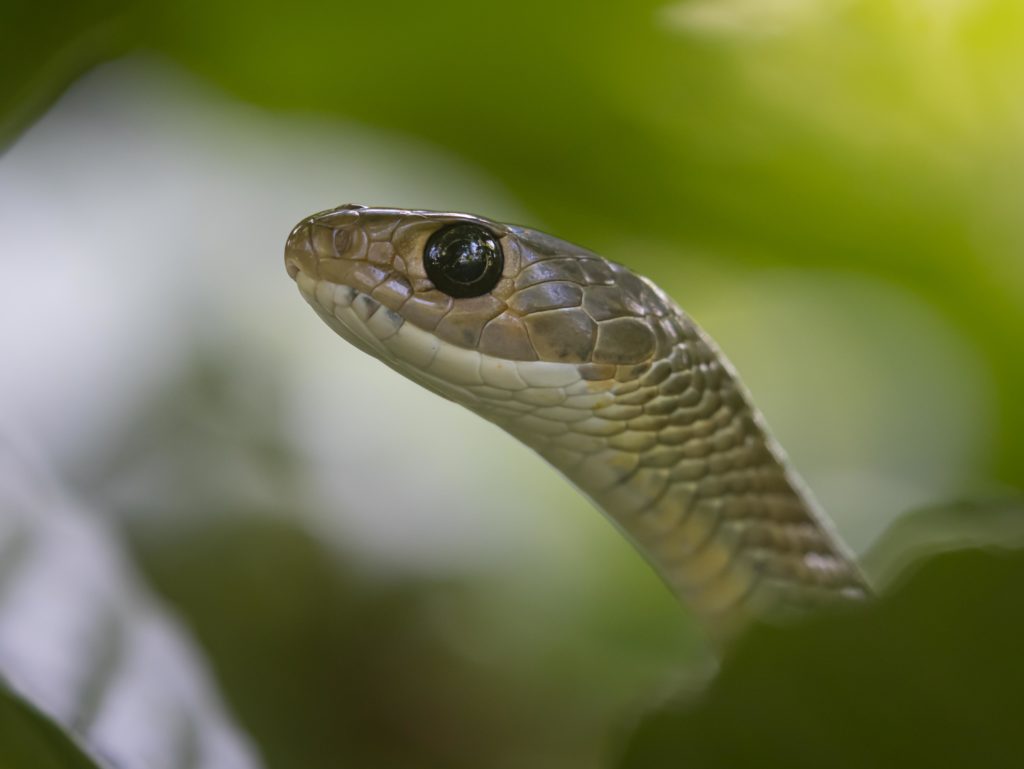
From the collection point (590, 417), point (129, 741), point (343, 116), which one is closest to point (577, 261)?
point (590, 417)

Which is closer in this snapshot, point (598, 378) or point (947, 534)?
point (947, 534)

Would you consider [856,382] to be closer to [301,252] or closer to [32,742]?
[301,252]

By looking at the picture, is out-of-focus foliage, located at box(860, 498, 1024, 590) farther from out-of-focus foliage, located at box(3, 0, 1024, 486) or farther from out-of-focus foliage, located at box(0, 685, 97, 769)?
out-of-focus foliage, located at box(3, 0, 1024, 486)

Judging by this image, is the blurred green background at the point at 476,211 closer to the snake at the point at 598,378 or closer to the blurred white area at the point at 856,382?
the blurred white area at the point at 856,382

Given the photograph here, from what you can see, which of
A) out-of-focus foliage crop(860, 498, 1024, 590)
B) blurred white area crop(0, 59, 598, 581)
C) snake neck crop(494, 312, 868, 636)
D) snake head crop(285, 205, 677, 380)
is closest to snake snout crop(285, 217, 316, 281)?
snake head crop(285, 205, 677, 380)

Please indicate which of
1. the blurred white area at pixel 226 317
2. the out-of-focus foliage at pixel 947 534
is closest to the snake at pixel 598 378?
the blurred white area at pixel 226 317

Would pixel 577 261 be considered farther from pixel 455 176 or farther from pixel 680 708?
pixel 680 708

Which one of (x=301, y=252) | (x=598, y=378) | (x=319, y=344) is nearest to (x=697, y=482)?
(x=598, y=378)

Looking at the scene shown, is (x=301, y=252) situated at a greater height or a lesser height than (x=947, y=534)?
lesser
